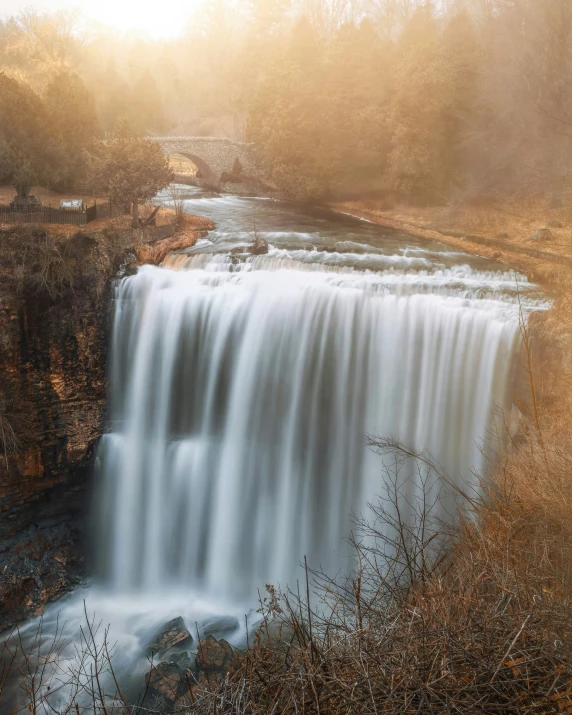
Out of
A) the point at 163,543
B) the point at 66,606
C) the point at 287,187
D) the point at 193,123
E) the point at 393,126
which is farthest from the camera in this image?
the point at 193,123

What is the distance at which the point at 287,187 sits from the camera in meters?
30.5

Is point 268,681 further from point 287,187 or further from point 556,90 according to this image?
point 287,187

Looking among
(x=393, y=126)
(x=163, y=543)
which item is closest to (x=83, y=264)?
(x=163, y=543)

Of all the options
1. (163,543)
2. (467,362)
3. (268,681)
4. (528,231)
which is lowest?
(163,543)

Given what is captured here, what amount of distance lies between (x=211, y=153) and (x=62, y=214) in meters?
18.4

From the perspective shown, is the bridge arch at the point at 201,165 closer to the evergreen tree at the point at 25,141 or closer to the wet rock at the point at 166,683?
the evergreen tree at the point at 25,141

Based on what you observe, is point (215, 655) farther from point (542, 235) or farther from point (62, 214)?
point (542, 235)

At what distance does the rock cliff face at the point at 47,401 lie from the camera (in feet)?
44.9

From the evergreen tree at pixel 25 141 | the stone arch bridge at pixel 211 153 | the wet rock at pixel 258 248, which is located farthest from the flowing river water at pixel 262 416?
the stone arch bridge at pixel 211 153

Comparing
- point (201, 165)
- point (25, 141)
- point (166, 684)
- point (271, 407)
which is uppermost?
point (201, 165)

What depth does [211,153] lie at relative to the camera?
116 ft

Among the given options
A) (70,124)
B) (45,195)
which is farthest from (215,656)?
(70,124)

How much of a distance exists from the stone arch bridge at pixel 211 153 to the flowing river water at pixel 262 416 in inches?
821

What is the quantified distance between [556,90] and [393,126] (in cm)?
740
